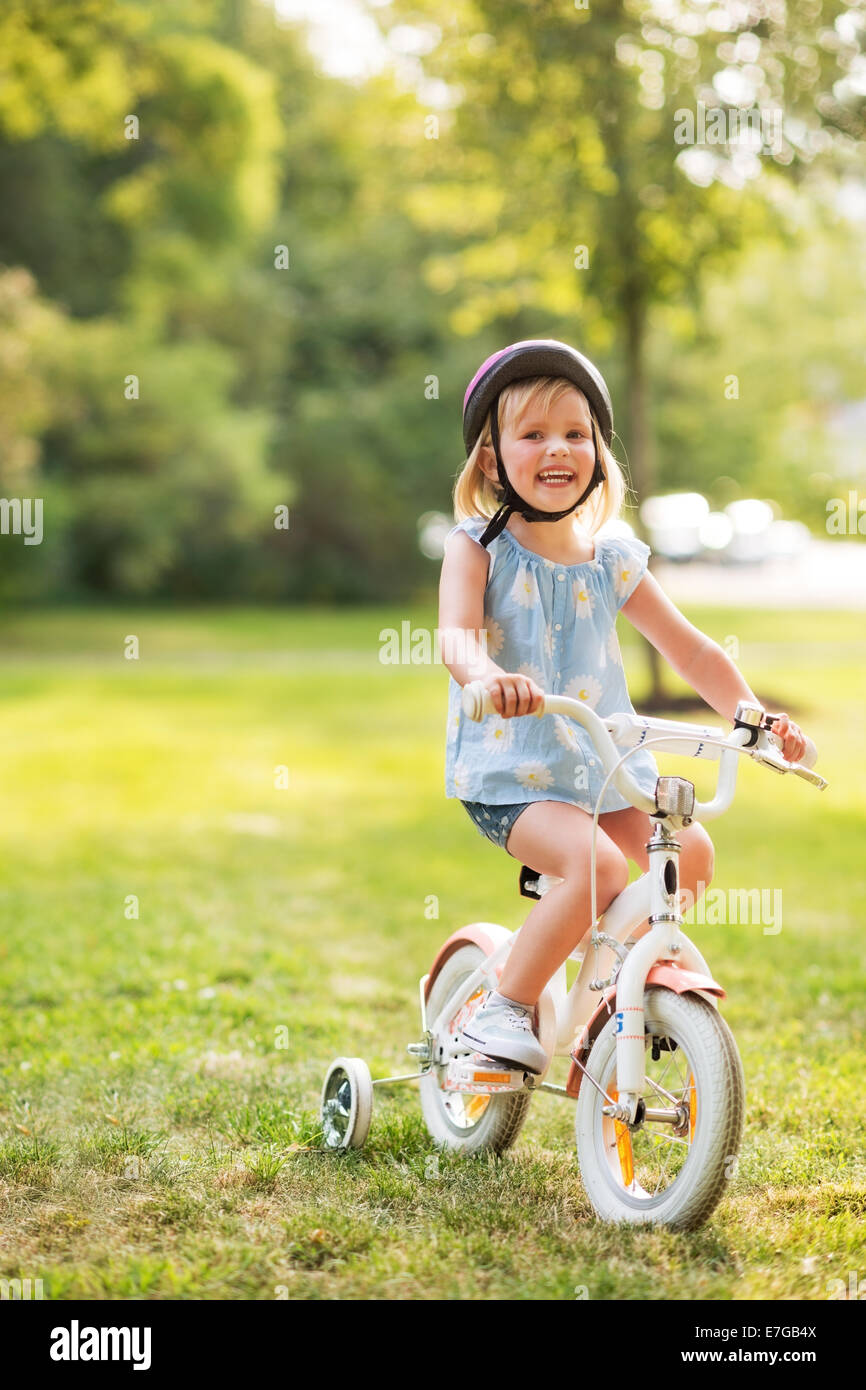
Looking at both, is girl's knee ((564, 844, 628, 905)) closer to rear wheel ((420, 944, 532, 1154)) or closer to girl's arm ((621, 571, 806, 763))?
girl's arm ((621, 571, 806, 763))

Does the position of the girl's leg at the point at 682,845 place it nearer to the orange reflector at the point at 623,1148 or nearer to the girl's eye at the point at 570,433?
the orange reflector at the point at 623,1148

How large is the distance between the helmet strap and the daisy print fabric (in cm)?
4

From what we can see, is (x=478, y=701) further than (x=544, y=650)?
No

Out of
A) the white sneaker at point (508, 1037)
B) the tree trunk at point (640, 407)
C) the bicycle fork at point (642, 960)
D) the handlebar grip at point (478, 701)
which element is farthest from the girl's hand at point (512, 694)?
the tree trunk at point (640, 407)

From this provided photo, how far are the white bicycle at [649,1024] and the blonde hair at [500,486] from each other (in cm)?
64

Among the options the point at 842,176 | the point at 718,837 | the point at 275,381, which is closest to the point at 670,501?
the point at 275,381

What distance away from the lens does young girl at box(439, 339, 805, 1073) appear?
343 cm

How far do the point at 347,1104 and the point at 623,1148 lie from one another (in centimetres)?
82

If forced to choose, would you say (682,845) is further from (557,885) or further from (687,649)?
(687,649)

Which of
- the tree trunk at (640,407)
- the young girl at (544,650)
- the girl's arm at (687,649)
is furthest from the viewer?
the tree trunk at (640,407)

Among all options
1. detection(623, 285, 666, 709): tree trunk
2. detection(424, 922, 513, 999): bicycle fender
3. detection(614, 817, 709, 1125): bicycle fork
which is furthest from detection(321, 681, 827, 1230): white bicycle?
detection(623, 285, 666, 709): tree trunk

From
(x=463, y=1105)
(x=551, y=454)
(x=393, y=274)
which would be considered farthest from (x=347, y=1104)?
(x=393, y=274)

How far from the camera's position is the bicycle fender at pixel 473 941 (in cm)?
390

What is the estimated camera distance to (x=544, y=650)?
352 centimetres
